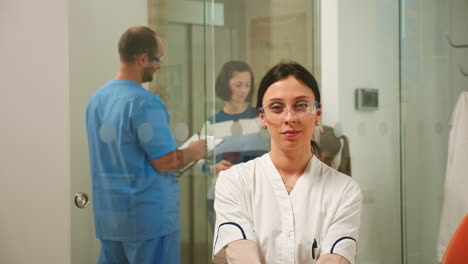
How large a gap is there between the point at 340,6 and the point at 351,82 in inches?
14.5

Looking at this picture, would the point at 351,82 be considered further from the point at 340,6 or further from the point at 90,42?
the point at 90,42

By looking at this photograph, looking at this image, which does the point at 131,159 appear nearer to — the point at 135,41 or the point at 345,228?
the point at 135,41

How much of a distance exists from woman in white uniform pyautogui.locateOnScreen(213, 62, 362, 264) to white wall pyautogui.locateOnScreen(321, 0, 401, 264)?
35.3 inches

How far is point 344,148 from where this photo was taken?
2357mm

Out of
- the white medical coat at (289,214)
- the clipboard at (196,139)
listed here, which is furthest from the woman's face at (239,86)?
the white medical coat at (289,214)

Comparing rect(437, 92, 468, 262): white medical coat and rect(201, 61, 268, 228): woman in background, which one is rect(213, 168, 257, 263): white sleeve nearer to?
rect(201, 61, 268, 228): woman in background

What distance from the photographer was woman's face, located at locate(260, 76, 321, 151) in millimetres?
1446

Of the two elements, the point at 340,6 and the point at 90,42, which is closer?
the point at 90,42

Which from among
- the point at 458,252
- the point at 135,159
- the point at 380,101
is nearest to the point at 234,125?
the point at 135,159

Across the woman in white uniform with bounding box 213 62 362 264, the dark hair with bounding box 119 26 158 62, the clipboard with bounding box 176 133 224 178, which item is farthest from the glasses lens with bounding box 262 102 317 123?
the dark hair with bounding box 119 26 158 62

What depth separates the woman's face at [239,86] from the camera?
207 centimetres

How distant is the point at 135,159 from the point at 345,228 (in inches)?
34.7

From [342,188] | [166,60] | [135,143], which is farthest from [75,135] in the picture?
[342,188]

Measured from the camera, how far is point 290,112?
4.75ft
